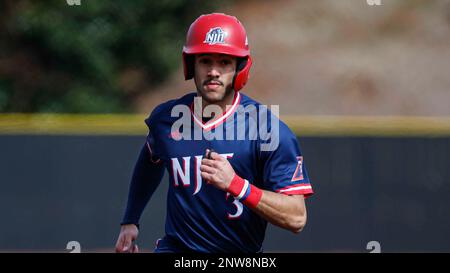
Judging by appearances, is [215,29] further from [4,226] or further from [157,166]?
[4,226]

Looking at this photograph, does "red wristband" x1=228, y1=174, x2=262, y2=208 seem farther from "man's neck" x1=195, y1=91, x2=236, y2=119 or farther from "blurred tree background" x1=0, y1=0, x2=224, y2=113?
"blurred tree background" x1=0, y1=0, x2=224, y2=113

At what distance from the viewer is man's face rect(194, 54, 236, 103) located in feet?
15.9

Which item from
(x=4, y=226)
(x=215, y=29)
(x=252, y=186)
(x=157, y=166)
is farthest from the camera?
(x=4, y=226)

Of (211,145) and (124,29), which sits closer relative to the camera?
(211,145)

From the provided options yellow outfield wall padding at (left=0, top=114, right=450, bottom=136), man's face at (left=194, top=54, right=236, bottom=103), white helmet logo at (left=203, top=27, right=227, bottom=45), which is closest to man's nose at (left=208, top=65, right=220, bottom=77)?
man's face at (left=194, top=54, right=236, bottom=103)

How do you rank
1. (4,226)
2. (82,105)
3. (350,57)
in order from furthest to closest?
(350,57) → (82,105) → (4,226)

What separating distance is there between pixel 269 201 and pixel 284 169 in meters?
0.22

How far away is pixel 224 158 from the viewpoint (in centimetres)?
459

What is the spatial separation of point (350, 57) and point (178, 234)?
521 inches

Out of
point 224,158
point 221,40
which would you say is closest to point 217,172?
point 224,158

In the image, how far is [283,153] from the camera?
475 centimetres

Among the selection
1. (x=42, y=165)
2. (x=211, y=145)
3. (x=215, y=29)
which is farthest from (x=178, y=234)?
(x=42, y=165)

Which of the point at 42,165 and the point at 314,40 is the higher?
the point at 314,40

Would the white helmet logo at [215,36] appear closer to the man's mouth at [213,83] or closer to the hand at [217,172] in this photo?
the man's mouth at [213,83]
